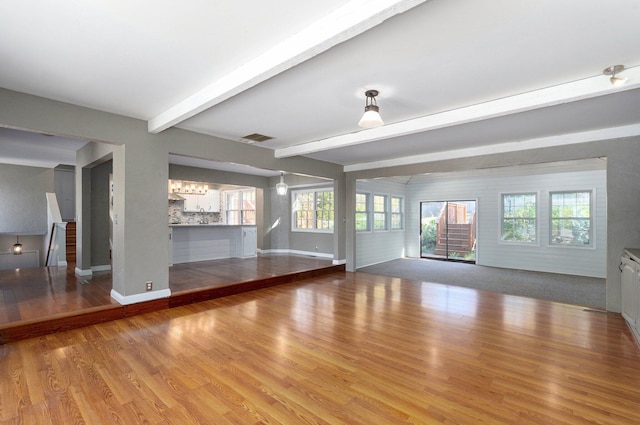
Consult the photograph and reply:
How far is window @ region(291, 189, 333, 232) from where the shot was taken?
872cm

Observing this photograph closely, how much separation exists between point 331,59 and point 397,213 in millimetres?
7681

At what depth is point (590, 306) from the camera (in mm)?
4371

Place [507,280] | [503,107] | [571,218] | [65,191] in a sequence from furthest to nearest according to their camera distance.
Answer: [65,191]
[571,218]
[507,280]
[503,107]

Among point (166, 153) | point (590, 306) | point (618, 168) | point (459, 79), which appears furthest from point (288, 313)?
point (618, 168)

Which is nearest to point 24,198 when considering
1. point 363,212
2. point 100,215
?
point 100,215

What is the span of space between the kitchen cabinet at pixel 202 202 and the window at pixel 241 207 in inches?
14.2

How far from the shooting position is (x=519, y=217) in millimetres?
7672

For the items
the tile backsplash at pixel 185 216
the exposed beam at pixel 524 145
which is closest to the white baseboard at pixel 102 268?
the tile backsplash at pixel 185 216

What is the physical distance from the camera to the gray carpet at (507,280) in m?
5.03

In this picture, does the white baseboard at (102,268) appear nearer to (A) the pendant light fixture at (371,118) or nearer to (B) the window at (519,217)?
(A) the pendant light fixture at (371,118)

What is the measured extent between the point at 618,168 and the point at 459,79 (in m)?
3.15

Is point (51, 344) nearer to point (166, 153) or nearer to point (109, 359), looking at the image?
point (109, 359)

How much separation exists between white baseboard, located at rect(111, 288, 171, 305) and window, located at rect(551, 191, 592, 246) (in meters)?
8.16

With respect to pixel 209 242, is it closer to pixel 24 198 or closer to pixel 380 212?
pixel 24 198
